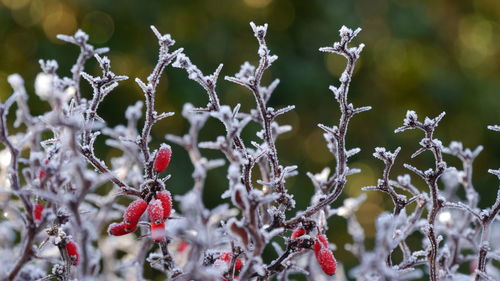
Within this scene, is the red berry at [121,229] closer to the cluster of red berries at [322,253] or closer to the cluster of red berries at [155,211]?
the cluster of red berries at [155,211]

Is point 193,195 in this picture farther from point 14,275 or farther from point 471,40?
point 471,40

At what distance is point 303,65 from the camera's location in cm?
486

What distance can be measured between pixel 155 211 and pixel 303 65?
14.1 feet

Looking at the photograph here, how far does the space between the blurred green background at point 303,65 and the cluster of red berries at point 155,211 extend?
11.8ft

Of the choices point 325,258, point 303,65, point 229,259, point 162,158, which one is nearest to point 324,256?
point 325,258

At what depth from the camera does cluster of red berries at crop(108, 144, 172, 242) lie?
646mm

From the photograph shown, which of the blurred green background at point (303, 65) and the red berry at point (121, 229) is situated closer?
the red berry at point (121, 229)

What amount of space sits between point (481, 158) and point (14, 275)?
5115 millimetres

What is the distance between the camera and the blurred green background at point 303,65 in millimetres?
4621

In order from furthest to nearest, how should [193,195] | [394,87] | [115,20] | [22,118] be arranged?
[394,87] → [115,20] → [22,118] → [193,195]

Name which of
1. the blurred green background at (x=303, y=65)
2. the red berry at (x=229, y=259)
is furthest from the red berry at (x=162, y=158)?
the blurred green background at (x=303, y=65)

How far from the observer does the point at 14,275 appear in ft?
1.87

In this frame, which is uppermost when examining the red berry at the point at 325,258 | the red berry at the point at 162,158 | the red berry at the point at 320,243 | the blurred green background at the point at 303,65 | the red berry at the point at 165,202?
the blurred green background at the point at 303,65

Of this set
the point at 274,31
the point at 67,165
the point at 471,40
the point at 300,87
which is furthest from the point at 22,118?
the point at 471,40
